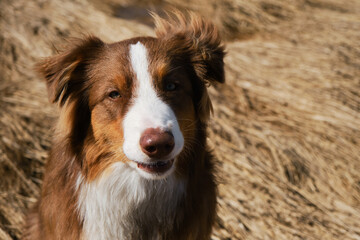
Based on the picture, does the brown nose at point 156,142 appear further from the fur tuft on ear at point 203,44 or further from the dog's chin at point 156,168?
the fur tuft on ear at point 203,44

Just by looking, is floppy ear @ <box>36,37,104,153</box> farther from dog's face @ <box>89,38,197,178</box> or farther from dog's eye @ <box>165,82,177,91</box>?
dog's eye @ <box>165,82,177,91</box>

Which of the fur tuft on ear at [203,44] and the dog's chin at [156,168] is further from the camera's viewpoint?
the fur tuft on ear at [203,44]

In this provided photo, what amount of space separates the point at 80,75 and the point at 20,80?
327cm

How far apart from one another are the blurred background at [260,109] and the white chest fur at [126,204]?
103 centimetres

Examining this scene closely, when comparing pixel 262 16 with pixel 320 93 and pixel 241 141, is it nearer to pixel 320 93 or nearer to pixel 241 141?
pixel 320 93

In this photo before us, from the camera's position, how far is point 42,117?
17.1 feet

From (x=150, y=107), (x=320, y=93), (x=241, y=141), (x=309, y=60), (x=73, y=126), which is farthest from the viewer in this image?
→ (x=309, y=60)

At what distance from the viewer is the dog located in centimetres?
275

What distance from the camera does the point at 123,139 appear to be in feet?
8.70

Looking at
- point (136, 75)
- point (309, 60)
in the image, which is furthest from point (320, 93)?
point (136, 75)

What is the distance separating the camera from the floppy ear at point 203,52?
117 inches

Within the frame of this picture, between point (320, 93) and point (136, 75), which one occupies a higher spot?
point (136, 75)

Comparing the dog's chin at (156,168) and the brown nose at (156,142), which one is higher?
the brown nose at (156,142)

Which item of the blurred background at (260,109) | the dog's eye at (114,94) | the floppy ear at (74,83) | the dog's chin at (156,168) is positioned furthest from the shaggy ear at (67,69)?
the dog's chin at (156,168)
